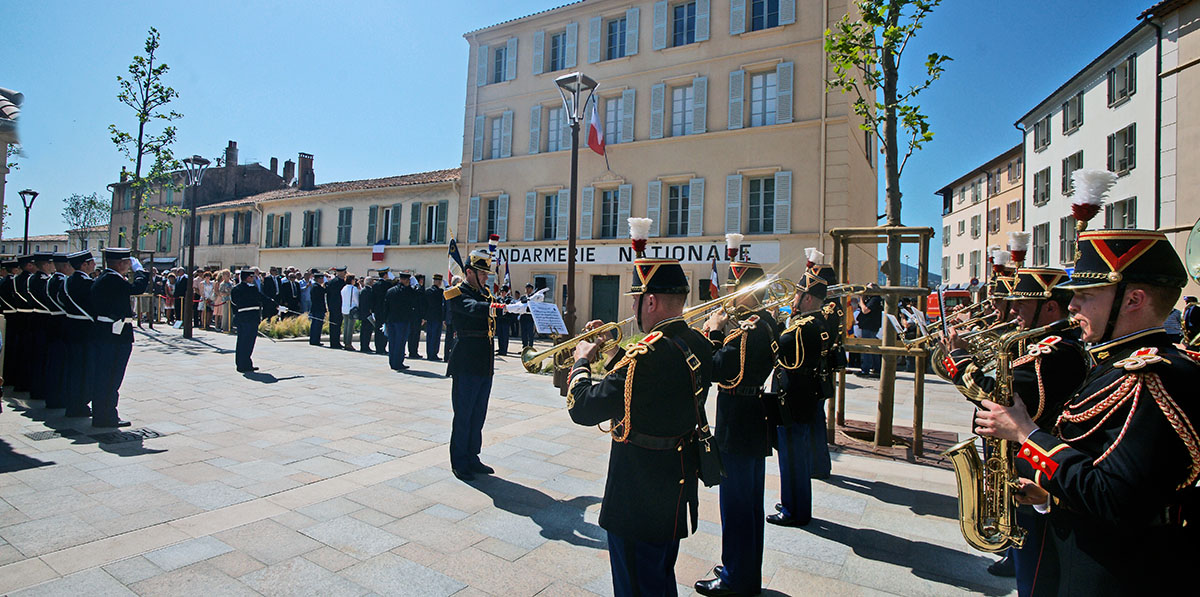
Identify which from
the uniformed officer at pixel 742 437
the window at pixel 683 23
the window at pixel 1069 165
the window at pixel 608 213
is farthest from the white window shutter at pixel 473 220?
the window at pixel 1069 165

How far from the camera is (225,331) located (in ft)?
63.4

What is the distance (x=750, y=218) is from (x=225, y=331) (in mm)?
17845

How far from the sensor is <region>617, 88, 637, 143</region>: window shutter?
872 inches

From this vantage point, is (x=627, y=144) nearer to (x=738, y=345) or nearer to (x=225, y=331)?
(x=225, y=331)

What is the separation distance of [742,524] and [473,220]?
77.5 ft

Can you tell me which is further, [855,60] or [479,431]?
[855,60]

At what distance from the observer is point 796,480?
15.1 feet

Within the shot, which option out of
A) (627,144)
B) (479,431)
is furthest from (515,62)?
(479,431)

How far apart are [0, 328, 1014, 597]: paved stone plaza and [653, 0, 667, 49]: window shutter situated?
17826 millimetres

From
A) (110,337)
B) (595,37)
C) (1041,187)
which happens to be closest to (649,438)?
(110,337)

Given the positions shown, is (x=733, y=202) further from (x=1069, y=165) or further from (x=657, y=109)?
(x=1069, y=165)

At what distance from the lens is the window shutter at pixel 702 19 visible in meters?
20.8

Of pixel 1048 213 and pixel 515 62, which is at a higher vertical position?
pixel 515 62

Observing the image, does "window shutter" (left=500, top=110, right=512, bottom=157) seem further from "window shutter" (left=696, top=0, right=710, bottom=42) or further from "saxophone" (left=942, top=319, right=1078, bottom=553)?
"saxophone" (left=942, top=319, right=1078, bottom=553)
